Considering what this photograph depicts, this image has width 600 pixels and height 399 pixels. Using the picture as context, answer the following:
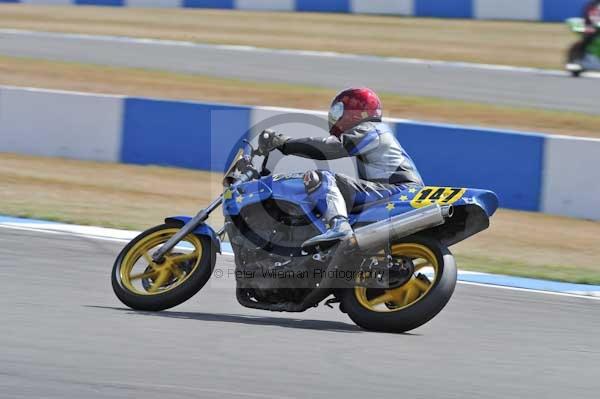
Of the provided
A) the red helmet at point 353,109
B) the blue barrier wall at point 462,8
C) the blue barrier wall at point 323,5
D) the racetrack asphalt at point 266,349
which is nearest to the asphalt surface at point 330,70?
the blue barrier wall at point 462,8

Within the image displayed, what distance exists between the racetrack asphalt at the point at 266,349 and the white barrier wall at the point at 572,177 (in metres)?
3.41

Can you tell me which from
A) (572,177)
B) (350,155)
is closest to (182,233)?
(350,155)

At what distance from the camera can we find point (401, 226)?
19.6 ft

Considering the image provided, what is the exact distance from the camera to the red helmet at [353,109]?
632cm

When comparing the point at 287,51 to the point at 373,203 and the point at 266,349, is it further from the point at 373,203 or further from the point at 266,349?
the point at 266,349

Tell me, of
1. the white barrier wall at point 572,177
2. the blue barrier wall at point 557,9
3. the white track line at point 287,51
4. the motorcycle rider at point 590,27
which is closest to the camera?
the white barrier wall at point 572,177

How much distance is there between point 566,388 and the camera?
16.9 feet

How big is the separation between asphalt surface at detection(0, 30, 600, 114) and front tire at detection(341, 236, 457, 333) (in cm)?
1043

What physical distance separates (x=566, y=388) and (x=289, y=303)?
169 cm

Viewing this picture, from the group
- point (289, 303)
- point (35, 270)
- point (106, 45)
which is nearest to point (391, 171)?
point (289, 303)

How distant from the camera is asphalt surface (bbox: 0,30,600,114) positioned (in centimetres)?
1705

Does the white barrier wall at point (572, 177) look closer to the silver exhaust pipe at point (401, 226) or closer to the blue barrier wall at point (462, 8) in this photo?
the silver exhaust pipe at point (401, 226)

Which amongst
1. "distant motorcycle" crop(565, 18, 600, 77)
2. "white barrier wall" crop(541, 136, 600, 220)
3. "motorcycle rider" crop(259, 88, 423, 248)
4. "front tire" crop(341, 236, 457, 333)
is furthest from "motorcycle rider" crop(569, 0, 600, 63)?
"front tire" crop(341, 236, 457, 333)

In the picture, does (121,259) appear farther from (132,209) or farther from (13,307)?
(132,209)
